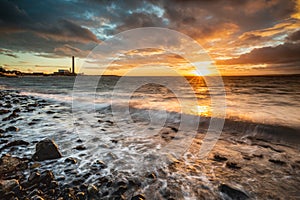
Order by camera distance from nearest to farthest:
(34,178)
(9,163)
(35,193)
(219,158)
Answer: (35,193)
(34,178)
(9,163)
(219,158)

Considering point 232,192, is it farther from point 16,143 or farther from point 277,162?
point 16,143

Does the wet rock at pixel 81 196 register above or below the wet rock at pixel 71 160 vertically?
above

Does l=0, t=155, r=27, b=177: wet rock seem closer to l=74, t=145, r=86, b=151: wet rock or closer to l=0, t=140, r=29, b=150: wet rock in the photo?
l=0, t=140, r=29, b=150: wet rock

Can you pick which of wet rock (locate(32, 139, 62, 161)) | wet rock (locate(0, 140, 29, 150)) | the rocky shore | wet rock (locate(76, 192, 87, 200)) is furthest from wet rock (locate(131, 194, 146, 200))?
wet rock (locate(0, 140, 29, 150))

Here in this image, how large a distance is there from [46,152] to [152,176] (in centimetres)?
261

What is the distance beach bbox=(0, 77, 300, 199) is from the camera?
2672 millimetres

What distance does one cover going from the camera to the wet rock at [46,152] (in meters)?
3.63

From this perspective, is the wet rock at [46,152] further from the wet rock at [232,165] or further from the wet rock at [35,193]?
the wet rock at [232,165]

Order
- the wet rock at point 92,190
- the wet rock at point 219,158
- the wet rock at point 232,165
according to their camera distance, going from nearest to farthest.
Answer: the wet rock at point 92,190 < the wet rock at point 232,165 < the wet rock at point 219,158

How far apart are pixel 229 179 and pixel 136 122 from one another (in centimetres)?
514

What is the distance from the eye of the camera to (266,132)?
6.11 m

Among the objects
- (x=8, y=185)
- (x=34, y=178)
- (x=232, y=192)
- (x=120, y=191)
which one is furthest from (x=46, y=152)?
(x=232, y=192)

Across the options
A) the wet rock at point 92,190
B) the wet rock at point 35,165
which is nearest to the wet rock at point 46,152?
the wet rock at point 35,165

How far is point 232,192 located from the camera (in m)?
2.69
